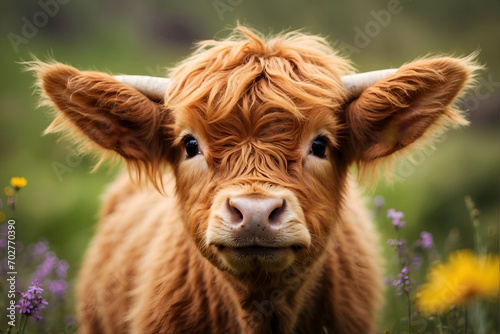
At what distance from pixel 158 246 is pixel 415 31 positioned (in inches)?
384

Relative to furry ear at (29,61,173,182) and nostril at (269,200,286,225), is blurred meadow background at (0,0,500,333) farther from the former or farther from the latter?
nostril at (269,200,286,225)

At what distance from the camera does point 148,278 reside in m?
3.77

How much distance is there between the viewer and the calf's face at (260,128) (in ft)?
9.07

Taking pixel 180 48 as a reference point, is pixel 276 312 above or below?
Result: below

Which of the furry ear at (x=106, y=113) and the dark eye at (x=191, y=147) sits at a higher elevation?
the furry ear at (x=106, y=113)

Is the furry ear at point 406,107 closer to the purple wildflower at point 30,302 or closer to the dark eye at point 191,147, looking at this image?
the dark eye at point 191,147

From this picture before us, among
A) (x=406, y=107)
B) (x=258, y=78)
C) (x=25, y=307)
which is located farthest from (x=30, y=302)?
(x=406, y=107)

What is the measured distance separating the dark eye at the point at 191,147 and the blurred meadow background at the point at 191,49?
13.8ft

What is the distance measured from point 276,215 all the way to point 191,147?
2.84 ft

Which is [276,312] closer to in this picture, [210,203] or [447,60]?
[210,203]

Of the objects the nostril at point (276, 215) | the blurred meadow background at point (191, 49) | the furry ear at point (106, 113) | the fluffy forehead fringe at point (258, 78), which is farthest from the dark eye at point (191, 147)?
the blurred meadow background at point (191, 49)

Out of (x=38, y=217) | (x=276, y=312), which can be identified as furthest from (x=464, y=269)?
(x=38, y=217)

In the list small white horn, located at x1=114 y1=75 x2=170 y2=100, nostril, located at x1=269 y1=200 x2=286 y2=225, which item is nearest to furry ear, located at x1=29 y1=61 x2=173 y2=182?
small white horn, located at x1=114 y1=75 x2=170 y2=100

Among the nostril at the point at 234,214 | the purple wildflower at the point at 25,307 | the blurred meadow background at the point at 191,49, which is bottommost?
the purple wildflower at the point at 25,307
